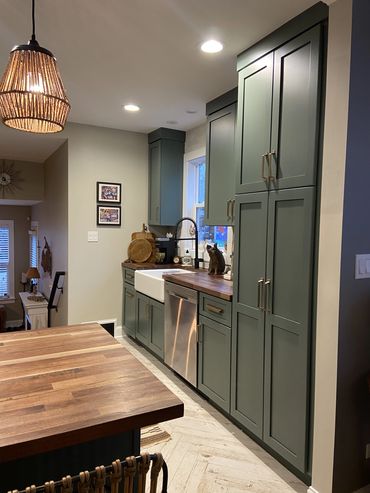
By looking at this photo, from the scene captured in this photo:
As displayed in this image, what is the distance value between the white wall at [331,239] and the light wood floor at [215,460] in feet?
0.98

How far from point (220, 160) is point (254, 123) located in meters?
0.89

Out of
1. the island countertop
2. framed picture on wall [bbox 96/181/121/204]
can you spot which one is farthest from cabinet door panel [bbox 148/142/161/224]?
the island countertop

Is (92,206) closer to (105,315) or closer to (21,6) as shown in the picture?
(105,315)

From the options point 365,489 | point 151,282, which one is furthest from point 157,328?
point 365,489

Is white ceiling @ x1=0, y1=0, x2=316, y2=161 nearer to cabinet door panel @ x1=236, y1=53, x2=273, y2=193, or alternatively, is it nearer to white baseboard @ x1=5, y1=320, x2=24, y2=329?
cabinet door panel @ x1=236, y1=53, x2=273, y2=193

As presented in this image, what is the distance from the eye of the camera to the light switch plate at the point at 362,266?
1776mm

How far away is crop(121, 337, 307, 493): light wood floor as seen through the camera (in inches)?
78.0

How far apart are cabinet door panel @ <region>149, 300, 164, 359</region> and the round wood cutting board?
83 centimetres

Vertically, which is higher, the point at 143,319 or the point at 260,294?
the point at 260,294

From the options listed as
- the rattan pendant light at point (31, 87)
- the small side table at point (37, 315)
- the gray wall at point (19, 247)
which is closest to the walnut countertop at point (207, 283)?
the rattan pendant light at point (31, 87)

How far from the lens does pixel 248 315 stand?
232 centimetres

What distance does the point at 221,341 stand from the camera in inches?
103

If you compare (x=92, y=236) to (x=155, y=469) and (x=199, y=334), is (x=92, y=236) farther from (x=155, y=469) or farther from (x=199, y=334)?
(x=155, y=469)

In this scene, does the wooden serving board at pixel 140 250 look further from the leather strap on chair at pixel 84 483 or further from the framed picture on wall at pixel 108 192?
the leather strap on chair at pixel 84 483
